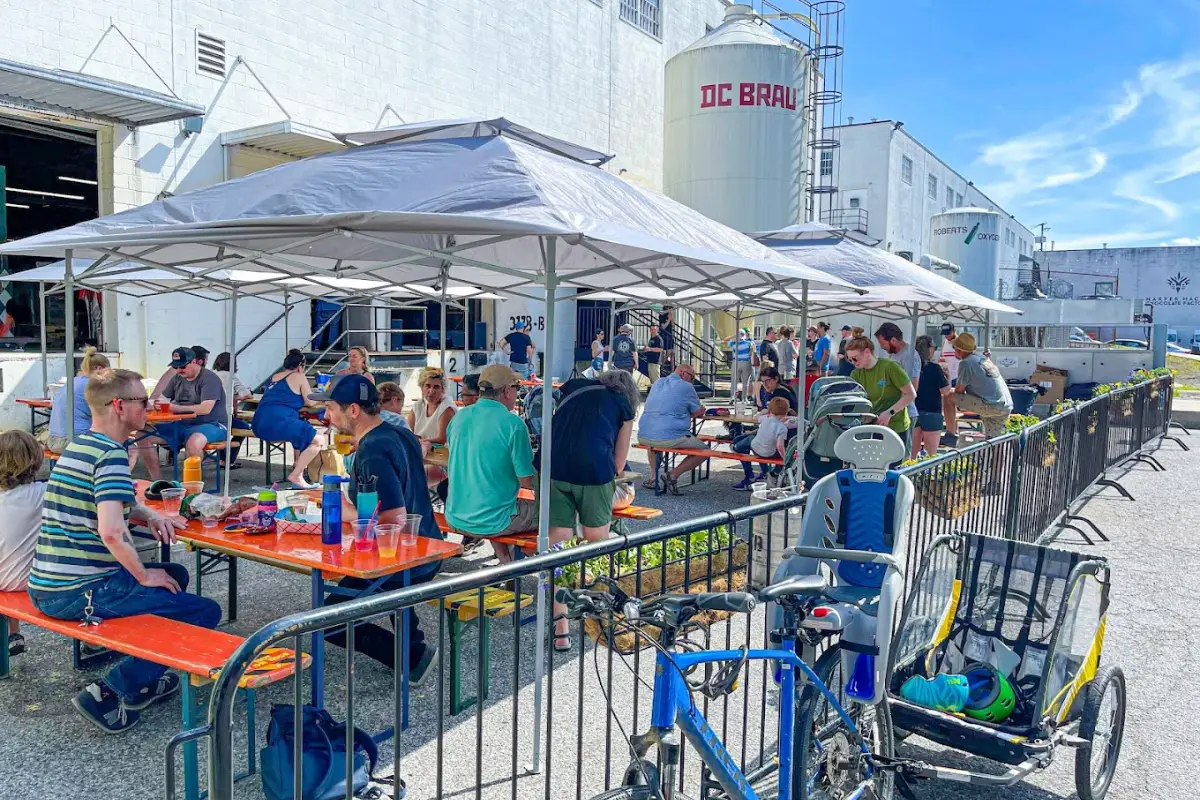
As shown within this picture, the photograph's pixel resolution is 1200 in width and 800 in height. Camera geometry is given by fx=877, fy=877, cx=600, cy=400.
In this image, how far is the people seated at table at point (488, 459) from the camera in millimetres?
5449

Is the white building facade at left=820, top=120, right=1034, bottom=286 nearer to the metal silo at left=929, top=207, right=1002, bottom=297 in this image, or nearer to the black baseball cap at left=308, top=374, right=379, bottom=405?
the metal silo at left=929, top=207, right=1002, bottom=297

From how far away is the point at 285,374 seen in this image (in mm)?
9781

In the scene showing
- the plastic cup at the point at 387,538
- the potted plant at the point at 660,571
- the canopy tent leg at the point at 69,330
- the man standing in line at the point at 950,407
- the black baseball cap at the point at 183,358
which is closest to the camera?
the plastic cup at the point at 387,538

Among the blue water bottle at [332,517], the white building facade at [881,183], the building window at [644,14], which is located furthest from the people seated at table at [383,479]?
the white building facade at [881,183]

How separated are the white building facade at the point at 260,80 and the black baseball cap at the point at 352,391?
910 cm

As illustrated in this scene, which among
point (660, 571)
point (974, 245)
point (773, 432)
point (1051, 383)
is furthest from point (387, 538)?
point (974, 245)

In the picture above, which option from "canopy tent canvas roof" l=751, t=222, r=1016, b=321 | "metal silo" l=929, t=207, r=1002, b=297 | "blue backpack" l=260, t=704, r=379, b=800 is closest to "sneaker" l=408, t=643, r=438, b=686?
"blue backpack" l=260, t=704, r=379, b=800

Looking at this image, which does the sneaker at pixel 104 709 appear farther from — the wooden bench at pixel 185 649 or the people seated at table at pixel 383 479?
the people seated at table at pixel 383 479

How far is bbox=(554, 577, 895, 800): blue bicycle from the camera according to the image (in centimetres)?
236

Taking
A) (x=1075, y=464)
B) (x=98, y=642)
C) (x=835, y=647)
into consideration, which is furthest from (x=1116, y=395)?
(x=98, y=642)

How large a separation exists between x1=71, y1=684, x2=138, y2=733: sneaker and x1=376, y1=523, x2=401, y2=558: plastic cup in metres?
1.39

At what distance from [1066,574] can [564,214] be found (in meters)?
2.77

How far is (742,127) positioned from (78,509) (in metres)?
21.8

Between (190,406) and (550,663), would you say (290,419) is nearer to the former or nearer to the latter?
(190,406)
